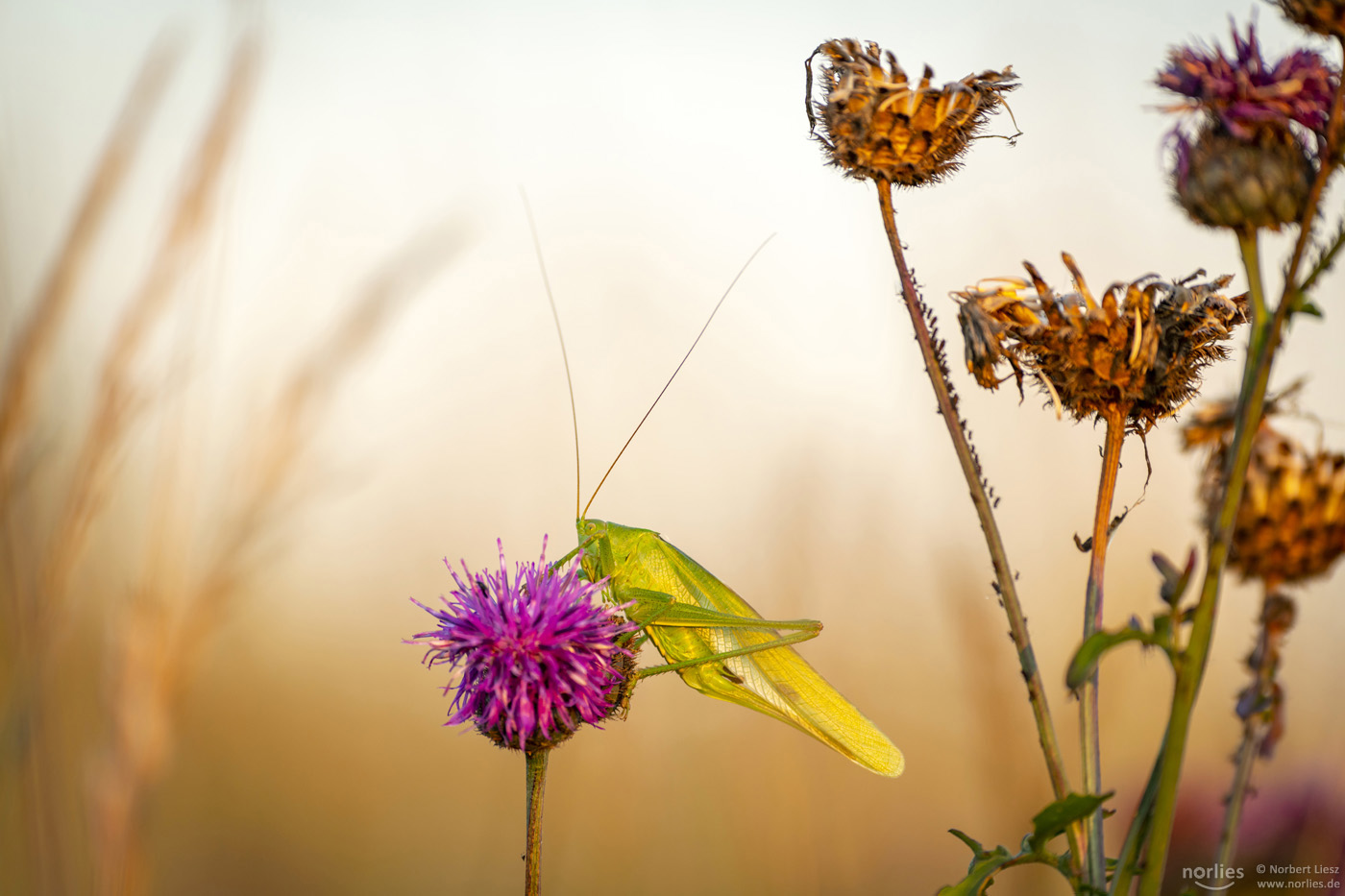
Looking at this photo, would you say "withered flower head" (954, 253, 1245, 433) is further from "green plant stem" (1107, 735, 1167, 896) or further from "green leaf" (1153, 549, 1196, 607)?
"green plant stem" (1107, 735, 1167, 896)

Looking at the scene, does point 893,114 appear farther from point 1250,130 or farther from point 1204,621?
point 1204,621

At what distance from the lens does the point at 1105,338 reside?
1072 mm

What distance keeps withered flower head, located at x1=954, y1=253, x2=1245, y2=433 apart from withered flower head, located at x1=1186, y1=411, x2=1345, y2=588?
28cm

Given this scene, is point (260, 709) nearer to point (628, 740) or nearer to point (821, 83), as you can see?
point (628, 740)

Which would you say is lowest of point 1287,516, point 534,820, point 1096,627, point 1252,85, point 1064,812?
point 534,820

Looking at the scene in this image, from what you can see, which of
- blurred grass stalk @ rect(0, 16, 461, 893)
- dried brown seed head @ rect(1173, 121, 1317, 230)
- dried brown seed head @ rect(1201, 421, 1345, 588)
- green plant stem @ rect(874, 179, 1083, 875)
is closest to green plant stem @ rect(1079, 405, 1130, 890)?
green plant stem @ rect(874, 179, 1083, 875)

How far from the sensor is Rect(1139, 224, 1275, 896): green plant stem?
27.5 inches

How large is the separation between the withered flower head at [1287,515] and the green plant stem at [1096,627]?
18 cm

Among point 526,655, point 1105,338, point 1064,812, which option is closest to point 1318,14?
point 1105,338

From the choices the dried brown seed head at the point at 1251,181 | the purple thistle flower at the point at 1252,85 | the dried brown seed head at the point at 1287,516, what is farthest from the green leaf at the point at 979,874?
the purple thistle flower at the point at 1252,85

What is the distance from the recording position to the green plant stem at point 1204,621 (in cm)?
70

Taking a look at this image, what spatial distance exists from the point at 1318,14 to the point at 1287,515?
483 millimetres

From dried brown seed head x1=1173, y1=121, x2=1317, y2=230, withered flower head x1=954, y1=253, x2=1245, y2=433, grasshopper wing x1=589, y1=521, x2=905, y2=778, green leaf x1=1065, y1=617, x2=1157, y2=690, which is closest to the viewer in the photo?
Result: green leaf x1=1065, y1=617, x2=1157, y2=690

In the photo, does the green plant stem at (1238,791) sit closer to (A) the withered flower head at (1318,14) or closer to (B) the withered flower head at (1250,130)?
(B) the withered flower head at (1250,130)
